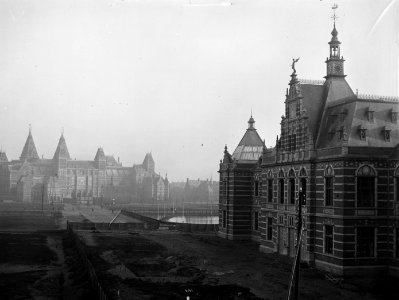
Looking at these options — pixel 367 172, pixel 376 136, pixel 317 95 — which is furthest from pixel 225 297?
pixel 317 95

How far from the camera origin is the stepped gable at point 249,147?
52.8 meters

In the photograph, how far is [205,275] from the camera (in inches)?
1172

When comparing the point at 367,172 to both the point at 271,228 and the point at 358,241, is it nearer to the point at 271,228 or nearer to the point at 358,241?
the point at 358,241

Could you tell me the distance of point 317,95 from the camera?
3688 centimetres

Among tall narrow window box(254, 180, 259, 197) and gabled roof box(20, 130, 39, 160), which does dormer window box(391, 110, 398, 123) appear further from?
gabled roof box(20, 130, 39, 160)

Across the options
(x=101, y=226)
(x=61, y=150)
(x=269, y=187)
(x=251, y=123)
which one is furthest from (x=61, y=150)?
(x=269, y=187)

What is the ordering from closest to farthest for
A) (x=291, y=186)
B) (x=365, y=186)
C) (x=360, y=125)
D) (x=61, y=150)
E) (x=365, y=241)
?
(x=365, y=241) → (x=365, y=186) → (x=360, y=125) → (x=291, y=186) → (x=61, y=150)

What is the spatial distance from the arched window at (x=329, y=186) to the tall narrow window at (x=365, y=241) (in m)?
2.60

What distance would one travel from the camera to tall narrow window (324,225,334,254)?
3140 cm

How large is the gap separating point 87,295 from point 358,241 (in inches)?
679

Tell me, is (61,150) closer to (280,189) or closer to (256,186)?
(256,186)

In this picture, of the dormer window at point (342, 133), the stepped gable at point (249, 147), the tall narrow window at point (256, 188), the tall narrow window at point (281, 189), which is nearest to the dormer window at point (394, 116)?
the dormer window at point (342, 133)

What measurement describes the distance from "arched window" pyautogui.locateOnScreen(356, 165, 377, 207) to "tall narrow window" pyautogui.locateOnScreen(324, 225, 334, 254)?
2.65 meters

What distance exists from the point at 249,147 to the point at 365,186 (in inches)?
923
